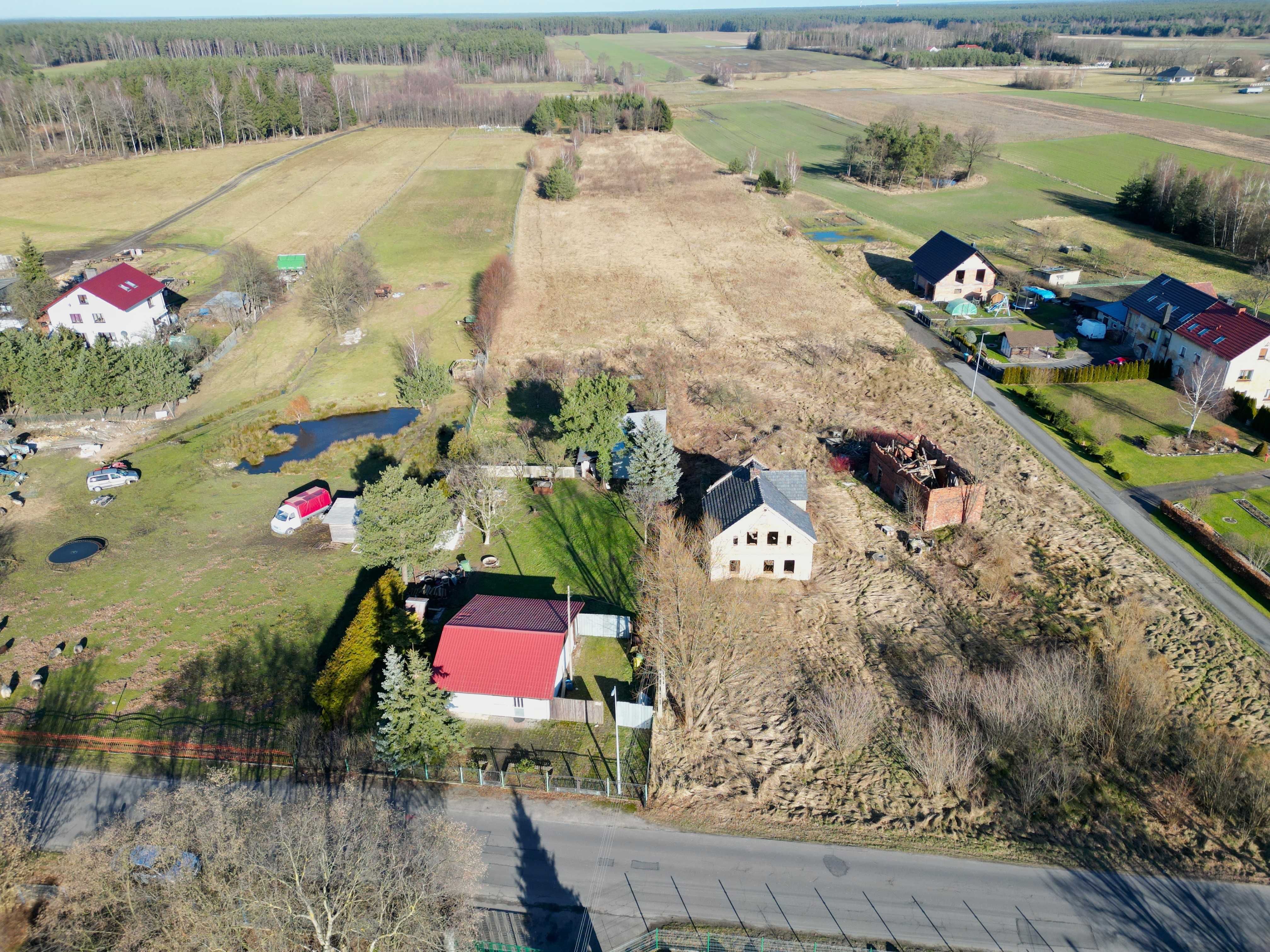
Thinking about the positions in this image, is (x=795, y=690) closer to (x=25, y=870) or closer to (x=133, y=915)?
(x=133, y=915)

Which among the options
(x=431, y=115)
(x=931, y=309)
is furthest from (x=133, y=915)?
(x=431, y=115)

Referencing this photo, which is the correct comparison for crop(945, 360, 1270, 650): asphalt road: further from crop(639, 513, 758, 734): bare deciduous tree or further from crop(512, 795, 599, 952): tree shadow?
crop(512, 795, 599, 952): tree shadow

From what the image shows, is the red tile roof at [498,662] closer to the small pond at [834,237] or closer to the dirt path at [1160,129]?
the small pond at [834,237]

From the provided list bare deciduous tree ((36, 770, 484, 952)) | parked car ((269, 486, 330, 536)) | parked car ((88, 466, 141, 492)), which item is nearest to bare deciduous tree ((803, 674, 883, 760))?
bare deciduous tree ((36, 770, 484, 952))

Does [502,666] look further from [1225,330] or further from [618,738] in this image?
[1225,330]

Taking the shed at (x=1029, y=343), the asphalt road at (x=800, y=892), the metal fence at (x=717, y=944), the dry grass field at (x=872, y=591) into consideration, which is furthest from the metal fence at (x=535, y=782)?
the shed at (x=1029, y=343)
